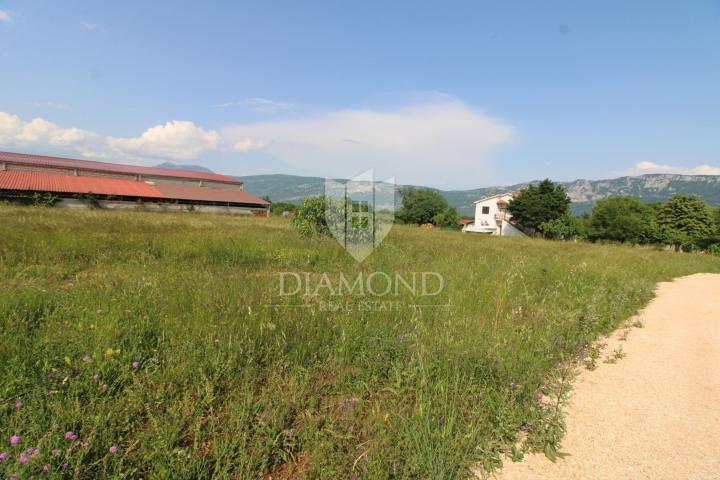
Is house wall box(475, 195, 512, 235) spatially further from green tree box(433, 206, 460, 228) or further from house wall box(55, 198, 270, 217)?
house wall box(55, 198, 270, 217)

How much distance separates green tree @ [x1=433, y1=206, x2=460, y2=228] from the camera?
77.2m

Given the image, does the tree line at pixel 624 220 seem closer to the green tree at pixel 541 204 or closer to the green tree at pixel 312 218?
the green tree at pixel 541 204

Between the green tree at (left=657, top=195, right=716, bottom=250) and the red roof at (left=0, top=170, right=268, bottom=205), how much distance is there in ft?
186

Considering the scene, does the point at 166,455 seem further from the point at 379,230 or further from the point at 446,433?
the point at 379,230

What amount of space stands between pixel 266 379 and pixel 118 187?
166ft

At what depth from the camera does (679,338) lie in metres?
4.81

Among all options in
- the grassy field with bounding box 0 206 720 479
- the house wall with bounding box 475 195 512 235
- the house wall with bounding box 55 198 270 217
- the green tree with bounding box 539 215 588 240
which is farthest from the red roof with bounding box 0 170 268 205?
the house wall with bounding box 475 195 512 235

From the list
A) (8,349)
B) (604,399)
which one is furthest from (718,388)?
(8,349)

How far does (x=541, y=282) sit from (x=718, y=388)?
3755 millimetres

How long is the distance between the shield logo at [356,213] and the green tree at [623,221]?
4606 cm

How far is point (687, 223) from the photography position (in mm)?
40656

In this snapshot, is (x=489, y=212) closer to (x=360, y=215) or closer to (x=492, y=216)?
(x=492, y=216)

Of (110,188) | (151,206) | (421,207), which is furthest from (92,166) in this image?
(421,207)

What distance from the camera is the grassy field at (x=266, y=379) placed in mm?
2064
